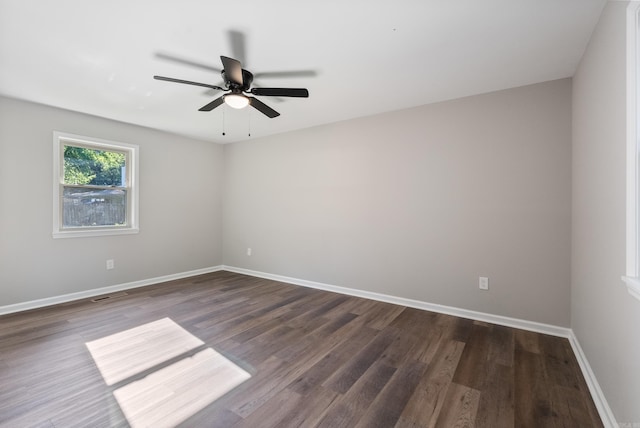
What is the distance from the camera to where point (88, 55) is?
232 centimetres

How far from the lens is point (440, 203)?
10.7 ft

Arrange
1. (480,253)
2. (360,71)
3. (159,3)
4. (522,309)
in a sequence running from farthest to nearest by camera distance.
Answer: (480,253) < (522,309) < (360,71) < (159,3)

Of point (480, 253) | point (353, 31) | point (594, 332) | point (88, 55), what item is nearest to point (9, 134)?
point (88, 55)

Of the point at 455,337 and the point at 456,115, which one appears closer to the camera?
the point at 455,337

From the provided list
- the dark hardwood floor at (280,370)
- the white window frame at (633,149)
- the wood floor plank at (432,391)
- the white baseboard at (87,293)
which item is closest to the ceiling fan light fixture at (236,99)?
the dark hardwood floor at (280,370)

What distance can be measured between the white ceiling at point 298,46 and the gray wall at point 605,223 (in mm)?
393

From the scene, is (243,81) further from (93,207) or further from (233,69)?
(93,207)

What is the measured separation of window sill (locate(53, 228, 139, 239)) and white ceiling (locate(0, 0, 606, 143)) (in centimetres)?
163

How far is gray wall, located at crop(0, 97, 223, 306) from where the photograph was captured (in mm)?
3232

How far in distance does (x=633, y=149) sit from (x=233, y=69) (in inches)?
94.9

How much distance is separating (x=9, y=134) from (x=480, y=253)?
552 cm

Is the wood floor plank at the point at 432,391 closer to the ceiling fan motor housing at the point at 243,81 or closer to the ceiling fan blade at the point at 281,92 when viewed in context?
the ceiling fan blade at the point at 281,92

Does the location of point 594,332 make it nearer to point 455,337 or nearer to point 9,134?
point 455,337

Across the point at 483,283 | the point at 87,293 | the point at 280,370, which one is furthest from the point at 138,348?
the point at 483,283
